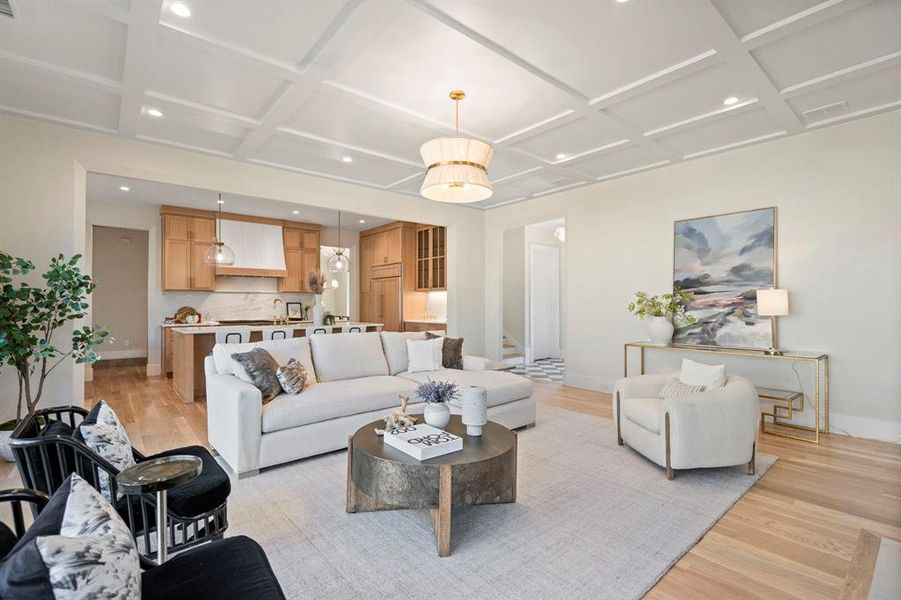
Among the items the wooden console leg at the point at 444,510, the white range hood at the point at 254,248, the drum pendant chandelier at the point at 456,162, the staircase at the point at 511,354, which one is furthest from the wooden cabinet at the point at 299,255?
the wooden console leg at the point at 444,510

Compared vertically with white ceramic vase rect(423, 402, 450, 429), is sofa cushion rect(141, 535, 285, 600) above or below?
below

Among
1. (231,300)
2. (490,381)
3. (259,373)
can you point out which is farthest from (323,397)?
(231,300)

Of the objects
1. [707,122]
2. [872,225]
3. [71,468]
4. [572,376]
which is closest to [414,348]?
[572,376]

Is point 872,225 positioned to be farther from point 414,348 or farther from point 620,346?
point 414,348

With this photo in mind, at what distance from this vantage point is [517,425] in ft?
13.5

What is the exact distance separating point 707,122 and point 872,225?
5.65ft

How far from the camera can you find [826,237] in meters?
4.10

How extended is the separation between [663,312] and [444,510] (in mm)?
4054

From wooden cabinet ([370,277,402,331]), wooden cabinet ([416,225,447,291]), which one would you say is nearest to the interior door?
wooden cabinet ([416,225,447,291])

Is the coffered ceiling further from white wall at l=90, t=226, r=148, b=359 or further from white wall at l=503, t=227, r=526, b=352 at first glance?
white wall at l=90, t=226, r=148, b=359

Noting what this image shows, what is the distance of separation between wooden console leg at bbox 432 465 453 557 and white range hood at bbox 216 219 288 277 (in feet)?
23.1

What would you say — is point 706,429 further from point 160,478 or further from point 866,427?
point 160,478

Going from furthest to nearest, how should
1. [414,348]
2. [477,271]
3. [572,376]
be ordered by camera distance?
[477,271]
[572,376]
[414,348]

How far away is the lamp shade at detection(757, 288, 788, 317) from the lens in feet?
A: 13.3
